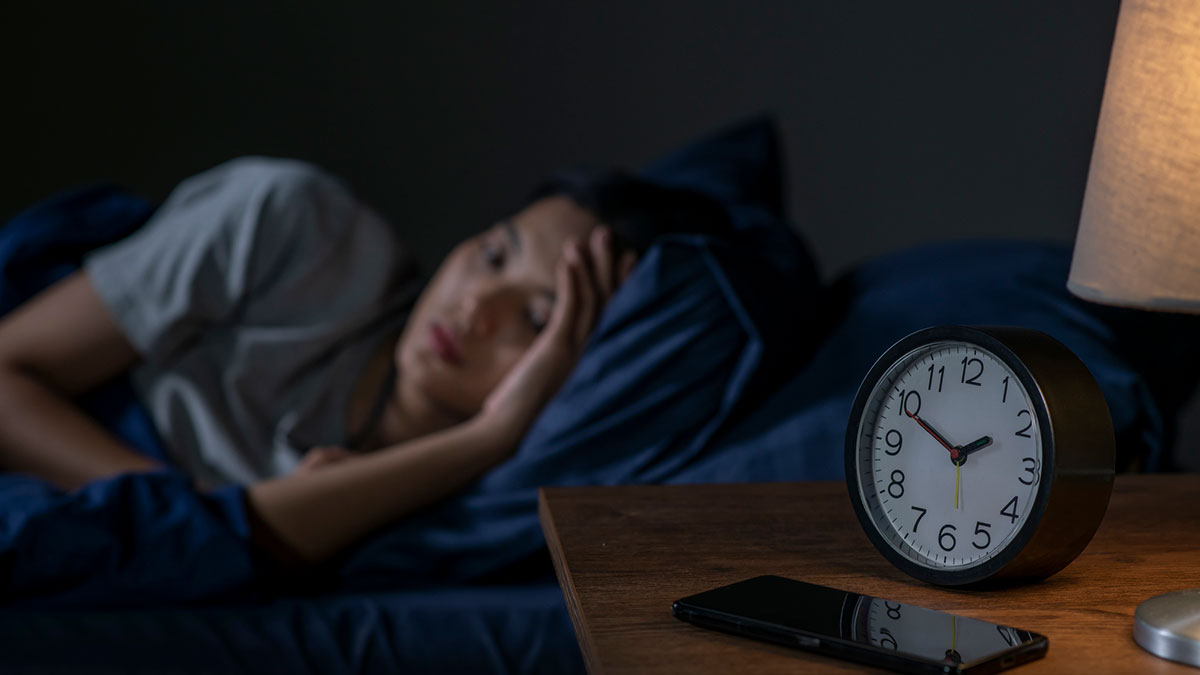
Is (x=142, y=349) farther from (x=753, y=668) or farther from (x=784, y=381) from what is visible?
(x=753, y=668)

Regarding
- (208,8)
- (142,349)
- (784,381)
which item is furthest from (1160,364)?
(208,8)

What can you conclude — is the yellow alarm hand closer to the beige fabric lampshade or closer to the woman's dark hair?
the beige fabric lampshade

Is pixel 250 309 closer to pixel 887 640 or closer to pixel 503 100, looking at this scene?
pixel 503 100

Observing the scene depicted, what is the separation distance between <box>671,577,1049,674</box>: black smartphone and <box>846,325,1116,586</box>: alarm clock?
67 mm

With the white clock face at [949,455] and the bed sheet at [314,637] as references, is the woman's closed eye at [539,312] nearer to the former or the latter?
the bed sheet at [314,637]

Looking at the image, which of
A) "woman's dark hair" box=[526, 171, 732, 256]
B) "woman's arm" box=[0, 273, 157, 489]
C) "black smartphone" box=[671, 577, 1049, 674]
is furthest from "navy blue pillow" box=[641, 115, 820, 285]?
"black smartphone" box=[671, 577, 1049, 674]

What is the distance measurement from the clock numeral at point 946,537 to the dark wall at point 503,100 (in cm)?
135

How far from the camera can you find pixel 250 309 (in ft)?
4.70

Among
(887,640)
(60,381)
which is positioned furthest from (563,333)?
(887,640)

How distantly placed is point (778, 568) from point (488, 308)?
2.48 ft

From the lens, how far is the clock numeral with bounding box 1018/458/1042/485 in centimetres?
58

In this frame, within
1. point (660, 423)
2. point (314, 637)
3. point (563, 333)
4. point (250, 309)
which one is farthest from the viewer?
point (250, 309)

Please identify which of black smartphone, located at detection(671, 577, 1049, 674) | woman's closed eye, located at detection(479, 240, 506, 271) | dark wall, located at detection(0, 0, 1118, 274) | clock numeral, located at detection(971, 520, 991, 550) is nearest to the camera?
black smartphone, located at detection(671, 577, 1049, 674)

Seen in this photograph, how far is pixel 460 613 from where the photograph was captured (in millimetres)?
1072
